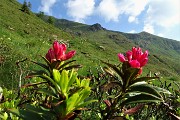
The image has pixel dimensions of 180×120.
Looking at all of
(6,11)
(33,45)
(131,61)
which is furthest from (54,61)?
(6,11)

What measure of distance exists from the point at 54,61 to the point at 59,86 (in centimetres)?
41

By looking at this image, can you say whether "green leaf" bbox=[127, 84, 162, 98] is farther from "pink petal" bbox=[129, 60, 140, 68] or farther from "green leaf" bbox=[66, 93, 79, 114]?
"green leaf" bbox=[66, 93, 79, 114]

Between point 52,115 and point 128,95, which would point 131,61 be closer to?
point 128,95

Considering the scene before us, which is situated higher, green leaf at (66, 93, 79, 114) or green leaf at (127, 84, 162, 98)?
green leaf at (127, 84, 162, 98)

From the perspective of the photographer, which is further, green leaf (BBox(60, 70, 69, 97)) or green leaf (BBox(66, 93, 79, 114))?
green leaf (BBox(60, 70, 69, 97))

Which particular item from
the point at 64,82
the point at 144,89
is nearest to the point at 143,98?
the point at 144,89

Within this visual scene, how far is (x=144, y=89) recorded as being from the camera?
2.00 meters

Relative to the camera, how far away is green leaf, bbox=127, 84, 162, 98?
1940mm

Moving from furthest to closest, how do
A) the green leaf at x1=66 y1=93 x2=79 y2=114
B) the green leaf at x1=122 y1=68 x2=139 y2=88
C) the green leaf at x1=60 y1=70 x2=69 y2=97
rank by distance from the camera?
the green leaf at x1=122 y1=68 x2=139 y2=88 < the green leaf at x1=60 y1=70 x2=69 y2=97 < the green leaf at x1=66 y1=93 x2=79 y2=114

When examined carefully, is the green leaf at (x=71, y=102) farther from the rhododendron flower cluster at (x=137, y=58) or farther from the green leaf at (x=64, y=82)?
the rhododendron flower cluster at (x=137, y=58)

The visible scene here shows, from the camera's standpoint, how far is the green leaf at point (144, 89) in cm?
194

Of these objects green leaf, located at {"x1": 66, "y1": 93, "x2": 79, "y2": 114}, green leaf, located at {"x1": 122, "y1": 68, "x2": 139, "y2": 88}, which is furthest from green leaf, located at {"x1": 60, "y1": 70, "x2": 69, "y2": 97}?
green leaf, located at {"x1": 122, "y1": 68, "x2": 139, "y2": 88}

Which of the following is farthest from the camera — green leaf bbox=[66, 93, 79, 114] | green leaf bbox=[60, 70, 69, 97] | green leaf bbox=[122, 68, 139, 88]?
green leaf bbox=[122, 68, 139, 88]

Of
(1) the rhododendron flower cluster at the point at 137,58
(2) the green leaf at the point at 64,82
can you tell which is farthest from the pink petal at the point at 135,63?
(2) the green leaf at the point at 64,82
